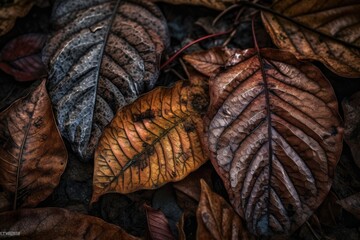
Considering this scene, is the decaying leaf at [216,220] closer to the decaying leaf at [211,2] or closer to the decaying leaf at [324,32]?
the decaying leaf at [324,32]

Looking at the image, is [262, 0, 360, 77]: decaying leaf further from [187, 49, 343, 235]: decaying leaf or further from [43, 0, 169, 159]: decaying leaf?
[43, 0, 169, 159]: decaying leaf

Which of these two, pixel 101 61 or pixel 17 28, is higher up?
pixel 17 28

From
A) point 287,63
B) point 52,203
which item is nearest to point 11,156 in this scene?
point 52,203

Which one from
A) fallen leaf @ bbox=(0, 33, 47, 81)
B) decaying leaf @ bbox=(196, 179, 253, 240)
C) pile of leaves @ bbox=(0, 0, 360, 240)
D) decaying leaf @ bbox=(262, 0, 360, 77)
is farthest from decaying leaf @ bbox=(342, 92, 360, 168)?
fallen leaf @ bbox=(0, 33, 47, 81)

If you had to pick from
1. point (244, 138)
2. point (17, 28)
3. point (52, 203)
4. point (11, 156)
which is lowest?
point (244, 138)

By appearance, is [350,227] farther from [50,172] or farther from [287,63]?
[50,172]

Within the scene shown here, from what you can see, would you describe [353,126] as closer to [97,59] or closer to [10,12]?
[97,59]

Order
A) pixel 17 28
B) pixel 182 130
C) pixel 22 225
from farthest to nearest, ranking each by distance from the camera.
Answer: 1. pixel 17 28
2. pixel 182 130
3. pixel 22 225
